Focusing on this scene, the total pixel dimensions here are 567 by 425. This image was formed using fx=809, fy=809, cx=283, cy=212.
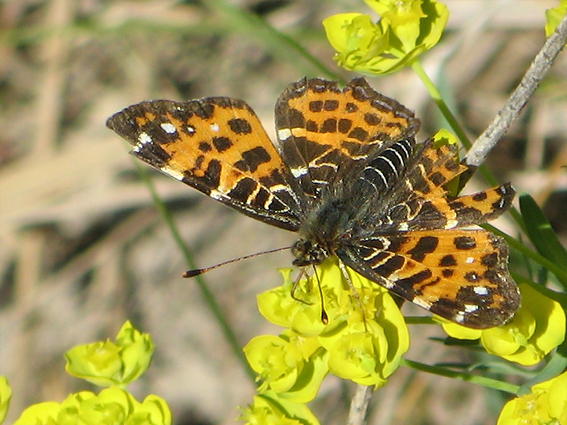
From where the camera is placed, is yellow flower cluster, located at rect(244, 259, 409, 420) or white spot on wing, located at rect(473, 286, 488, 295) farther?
yellow flower cluster, located at rect(244, 259, 409, 420)

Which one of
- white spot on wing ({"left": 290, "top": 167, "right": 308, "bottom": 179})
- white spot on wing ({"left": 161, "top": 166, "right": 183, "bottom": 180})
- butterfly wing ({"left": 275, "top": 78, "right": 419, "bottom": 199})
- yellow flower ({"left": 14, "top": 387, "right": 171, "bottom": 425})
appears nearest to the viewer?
yellow flower ({"left": 14, "top": 387, "right": 171, "bottom": 425})

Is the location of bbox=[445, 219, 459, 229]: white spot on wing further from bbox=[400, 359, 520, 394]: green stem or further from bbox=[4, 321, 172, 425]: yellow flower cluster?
bbox=[4, 321, 172, 425]: yellow flower cluster

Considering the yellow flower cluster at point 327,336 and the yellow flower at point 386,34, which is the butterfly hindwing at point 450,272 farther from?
the yellow flower at point 386,34

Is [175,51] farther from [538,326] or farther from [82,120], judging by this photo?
[538,326]

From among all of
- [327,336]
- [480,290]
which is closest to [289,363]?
[327,336]

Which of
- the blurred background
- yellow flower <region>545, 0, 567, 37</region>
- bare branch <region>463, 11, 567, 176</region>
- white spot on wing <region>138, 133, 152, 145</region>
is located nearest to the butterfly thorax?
bare branch <region>463, 11, 567, 176</region>

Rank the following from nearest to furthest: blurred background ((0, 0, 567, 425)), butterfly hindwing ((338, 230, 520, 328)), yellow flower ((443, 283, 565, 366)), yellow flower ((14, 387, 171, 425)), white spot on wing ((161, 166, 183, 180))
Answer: butterfly hindwing ((338, 230, 520, 328)) → yellow flower ((443, 283, 565, 366)) → yellow flower ((14, 387, 171, 425)) → white spot on wing ((161, 166, 183, 180)) → blurred background ((0, 0, 567, 425))

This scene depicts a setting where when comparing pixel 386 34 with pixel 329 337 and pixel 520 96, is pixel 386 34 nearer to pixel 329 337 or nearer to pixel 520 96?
pixel 520 96
